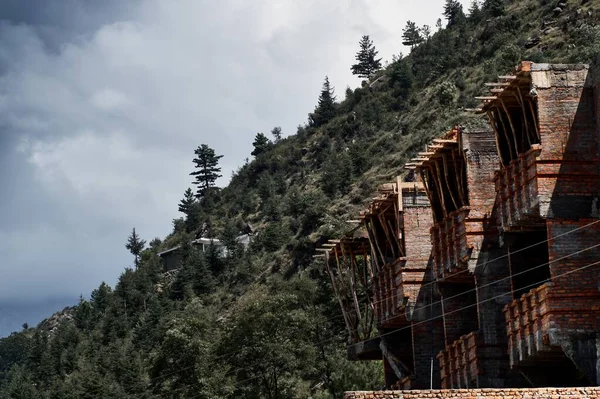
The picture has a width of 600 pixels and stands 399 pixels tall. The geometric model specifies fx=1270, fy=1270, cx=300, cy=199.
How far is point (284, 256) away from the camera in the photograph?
122750mm

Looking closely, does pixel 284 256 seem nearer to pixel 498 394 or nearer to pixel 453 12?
pixel 453 12

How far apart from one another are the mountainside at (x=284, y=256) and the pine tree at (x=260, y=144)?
40 cm

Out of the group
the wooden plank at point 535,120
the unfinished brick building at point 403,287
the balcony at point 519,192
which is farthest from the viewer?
the unfinished brick building at point 403,287

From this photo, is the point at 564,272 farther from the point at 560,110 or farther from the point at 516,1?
the point at 516,1

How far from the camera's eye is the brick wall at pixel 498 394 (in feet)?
96.6

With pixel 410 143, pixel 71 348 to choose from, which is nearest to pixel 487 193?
pixel 410 143

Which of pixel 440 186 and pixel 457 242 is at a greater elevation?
pixel 440 186

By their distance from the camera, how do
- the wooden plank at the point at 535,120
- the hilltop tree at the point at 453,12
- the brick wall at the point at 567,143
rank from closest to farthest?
the brick wall at the point at 567,143 → the wooden plank at the point at 535,120 → the hilltop tree at the point at 453,12

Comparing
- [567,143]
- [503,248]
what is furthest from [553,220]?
[503,248]

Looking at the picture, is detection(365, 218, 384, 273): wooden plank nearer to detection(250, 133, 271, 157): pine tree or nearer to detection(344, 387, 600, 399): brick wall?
detection(344, 387, 600, 399): brick wall

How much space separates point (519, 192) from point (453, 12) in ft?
403

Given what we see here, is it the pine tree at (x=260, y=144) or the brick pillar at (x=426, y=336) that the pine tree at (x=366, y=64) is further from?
the brick pillar at (x=426, y=336)

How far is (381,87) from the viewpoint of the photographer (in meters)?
156

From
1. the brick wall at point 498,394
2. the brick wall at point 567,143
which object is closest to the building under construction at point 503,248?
the brick wall at point 567,143
